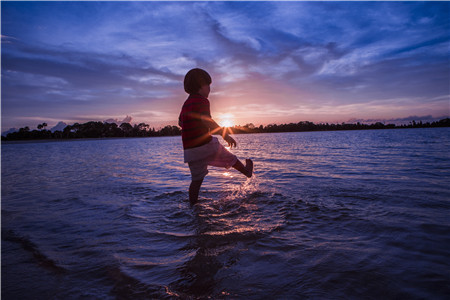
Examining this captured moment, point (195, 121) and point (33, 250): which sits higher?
point (195, 121)

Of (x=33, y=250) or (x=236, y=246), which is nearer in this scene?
(x=236, y=246)

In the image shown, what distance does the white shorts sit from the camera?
14.5 feet

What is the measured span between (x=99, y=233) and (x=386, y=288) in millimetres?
3699

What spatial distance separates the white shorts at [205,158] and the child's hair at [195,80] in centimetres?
105

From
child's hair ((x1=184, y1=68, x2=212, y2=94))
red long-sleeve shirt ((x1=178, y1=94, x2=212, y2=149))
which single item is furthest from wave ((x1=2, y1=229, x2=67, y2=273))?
child's hair ((x1=184, y1=68, x2=212, y2=94))

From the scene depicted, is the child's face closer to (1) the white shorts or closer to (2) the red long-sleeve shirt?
(2) the red long-sleeve shirt

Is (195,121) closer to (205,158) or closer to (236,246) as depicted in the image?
(205,158)

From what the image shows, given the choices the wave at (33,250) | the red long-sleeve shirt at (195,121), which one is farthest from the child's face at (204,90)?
the wave at (33,250)

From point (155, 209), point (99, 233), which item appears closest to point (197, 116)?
point (155, 209)

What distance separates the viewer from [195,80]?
4277mm

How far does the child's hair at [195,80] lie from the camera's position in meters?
4.28

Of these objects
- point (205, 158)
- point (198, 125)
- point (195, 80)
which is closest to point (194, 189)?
point (205, 158)

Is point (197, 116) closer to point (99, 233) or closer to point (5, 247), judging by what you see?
point (99, 233)

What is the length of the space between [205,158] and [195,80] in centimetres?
150
